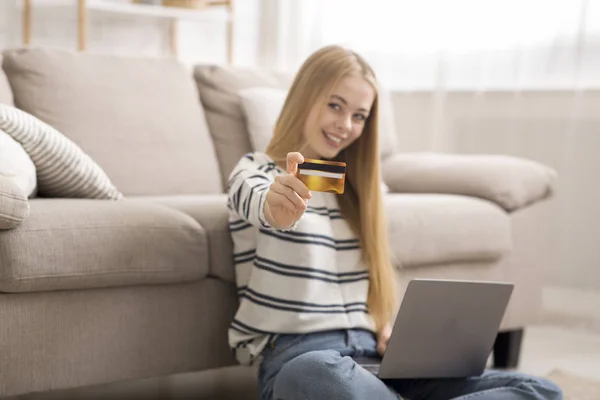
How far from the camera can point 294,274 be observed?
5.06ft

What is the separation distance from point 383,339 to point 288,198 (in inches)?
16.8

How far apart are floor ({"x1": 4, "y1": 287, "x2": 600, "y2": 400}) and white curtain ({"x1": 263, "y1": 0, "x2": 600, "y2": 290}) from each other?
79mm

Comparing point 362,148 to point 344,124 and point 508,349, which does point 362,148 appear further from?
point 508,349

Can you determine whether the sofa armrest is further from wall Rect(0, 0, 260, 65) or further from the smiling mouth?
wall Rect(0, 0, 260, 65)

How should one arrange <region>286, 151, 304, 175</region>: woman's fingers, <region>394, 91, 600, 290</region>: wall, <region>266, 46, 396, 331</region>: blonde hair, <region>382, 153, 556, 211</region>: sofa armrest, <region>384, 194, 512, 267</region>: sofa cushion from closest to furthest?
1. <region>286, 151, 304, 175</region>: woman's fingers
2. <region>266, 46, 396, 331</region>: blonde hair
3. <region>384, 194, 512, 267</region>: sofa cushion
4. <region>382, 153, 556, 211</region>: sofa armrest
5. <region>394, 91, 600, 290</region>: wall

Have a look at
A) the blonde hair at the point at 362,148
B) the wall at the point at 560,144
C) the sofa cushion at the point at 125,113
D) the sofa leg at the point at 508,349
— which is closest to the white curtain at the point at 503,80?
the wall at the point at 560,144

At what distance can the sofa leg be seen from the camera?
233cm

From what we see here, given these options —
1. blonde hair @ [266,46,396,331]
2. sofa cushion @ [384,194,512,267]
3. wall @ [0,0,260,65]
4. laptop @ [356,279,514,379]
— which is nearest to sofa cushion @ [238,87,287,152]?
sofa cushion @ [384,194,512,267]

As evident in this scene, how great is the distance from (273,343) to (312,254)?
169 millimetres

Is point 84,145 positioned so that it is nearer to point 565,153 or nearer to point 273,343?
point 273,343

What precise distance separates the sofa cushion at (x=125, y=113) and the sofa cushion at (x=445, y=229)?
1.72 ft

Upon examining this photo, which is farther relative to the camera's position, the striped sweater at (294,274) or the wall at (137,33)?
the wall at (137,33)

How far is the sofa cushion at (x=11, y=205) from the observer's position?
4.62 ft

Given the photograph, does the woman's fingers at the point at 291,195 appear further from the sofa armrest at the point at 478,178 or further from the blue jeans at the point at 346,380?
the sofa armrest at the point at 478,178
